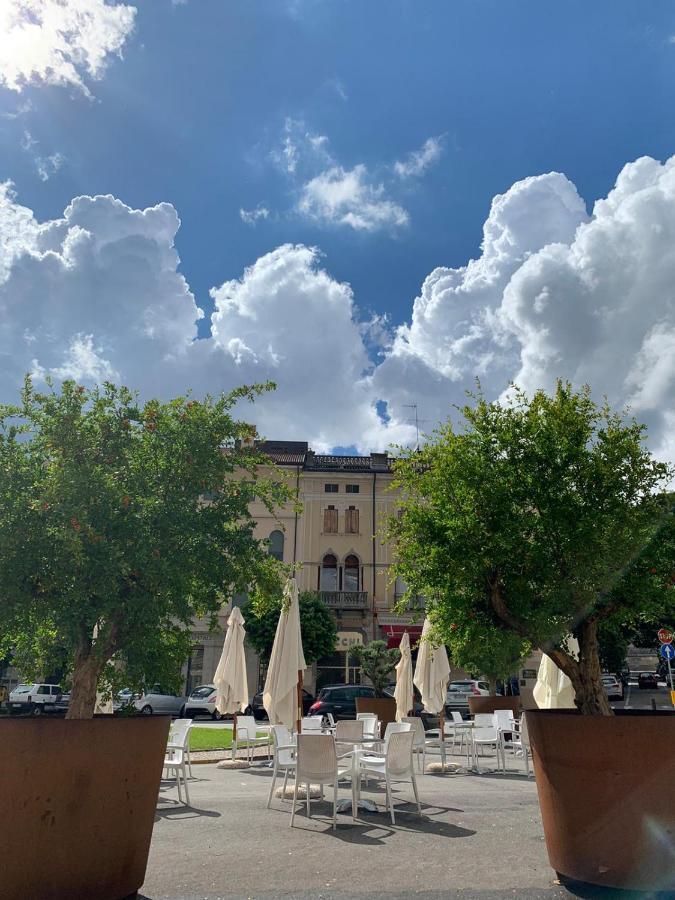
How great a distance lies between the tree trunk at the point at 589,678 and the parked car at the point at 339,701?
1783cm

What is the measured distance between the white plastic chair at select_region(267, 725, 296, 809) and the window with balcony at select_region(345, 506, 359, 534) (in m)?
29.3

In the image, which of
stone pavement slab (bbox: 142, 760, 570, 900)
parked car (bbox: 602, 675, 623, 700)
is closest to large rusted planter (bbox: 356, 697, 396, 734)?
stone pavement slab (bbox: 142, 760, 570, 900)

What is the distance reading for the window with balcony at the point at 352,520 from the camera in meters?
39.5

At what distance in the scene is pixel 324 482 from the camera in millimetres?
40594

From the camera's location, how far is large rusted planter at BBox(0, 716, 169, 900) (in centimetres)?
429

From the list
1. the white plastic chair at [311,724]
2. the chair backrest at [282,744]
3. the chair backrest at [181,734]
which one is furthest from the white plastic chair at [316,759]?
the white plastic chair at [311,724]

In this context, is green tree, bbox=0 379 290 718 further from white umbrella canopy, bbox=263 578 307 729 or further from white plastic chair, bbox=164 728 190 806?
white umbrella canopy, bbox=263 578 307 729

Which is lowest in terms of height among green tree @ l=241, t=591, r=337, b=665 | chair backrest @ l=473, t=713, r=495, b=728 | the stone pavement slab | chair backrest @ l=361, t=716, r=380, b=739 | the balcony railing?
the stone pavement slab

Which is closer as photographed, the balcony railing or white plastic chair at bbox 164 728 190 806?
white plastic chair at bbox 164 728 190 806

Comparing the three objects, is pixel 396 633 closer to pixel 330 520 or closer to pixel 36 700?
pixel 330 520

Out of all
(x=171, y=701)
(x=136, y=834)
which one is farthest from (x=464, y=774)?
(x=171, y=701)

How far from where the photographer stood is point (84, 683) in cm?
527

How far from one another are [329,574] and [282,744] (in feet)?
97.4

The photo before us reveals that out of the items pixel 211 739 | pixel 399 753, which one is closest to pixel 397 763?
pixel 399 753
